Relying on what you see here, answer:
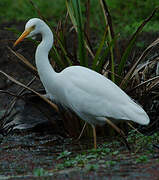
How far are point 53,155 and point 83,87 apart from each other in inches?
28.0

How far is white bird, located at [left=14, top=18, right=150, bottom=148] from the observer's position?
15.0 feet

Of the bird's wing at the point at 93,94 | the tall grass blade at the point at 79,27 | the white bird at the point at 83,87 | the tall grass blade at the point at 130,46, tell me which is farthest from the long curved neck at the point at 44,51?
the tall grass blade at the point at 130,46

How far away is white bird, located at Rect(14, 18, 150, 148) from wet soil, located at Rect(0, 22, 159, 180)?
335 millimetres

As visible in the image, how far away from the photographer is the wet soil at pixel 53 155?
350 cm

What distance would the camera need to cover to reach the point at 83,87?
4.65 metres

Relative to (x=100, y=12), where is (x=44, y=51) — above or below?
below

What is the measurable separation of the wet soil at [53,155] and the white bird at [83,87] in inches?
13.2

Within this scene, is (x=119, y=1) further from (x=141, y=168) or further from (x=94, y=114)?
(x=141, y=168)

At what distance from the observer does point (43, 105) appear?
Answer: 18.8 ft

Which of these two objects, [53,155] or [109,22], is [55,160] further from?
[109,22]

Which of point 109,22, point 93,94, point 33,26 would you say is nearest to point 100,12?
point 109,22

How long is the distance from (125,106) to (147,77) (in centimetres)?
89

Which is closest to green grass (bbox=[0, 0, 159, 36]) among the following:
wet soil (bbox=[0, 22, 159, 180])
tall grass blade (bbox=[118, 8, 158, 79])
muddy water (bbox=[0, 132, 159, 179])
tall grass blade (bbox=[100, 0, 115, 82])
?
wet soil (bbox=[0, 22, 159, 180])

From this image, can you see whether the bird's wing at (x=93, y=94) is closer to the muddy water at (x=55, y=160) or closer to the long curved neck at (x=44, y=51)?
the long curved neck at (x=44, y=51)
